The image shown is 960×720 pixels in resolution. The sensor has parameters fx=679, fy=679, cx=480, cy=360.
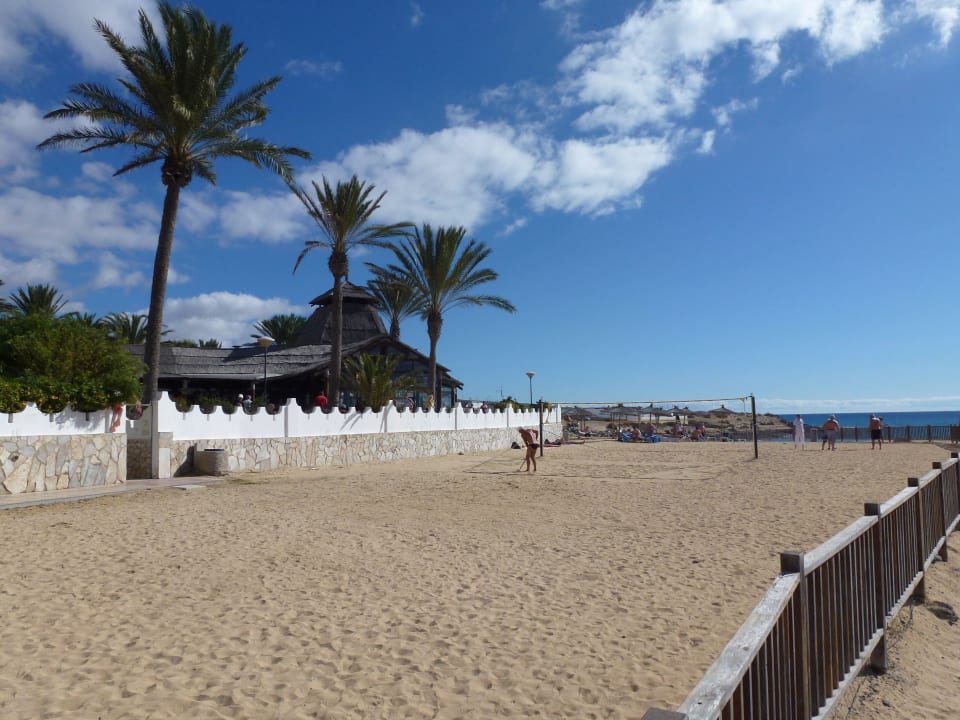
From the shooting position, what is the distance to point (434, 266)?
3034 cm

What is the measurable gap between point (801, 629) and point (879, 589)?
207 centimetres

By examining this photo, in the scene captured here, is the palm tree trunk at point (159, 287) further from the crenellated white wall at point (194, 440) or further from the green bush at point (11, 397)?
the green bush at point (11, 397)

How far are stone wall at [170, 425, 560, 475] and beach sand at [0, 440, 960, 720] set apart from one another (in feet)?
14.2

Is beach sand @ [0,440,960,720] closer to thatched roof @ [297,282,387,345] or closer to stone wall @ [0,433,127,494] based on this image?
stone wall @ [0,433,127,494]

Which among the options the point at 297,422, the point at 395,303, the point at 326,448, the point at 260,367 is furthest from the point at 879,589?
the point at 395,303

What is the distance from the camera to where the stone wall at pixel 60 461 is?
11719 mm

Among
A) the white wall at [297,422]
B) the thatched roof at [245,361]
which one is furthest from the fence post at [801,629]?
the thatched roof at [245,361]

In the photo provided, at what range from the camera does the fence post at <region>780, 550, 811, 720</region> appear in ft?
9.97

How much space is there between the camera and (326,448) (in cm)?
1984

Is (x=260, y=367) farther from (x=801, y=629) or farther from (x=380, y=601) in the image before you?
(x=801, y=629)

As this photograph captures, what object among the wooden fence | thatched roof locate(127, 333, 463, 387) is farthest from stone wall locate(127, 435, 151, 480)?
the wooden fence

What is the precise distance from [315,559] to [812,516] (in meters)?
7.13

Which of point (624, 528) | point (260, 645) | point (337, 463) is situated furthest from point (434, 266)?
point (260, 645)

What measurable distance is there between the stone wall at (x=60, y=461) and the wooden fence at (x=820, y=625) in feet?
41.7
